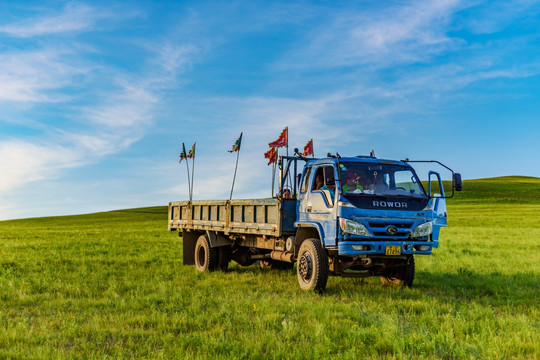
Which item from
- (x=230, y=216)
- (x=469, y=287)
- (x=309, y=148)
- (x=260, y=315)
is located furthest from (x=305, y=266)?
(x=309, y=148)

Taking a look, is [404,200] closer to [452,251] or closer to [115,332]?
[115,332]

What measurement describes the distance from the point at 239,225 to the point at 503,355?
793cm

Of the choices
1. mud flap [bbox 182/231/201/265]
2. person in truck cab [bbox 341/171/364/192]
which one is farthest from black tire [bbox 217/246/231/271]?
person in truck cab [bbox 341/171/364/192]

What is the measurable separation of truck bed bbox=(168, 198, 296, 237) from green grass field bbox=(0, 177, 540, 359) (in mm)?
1292

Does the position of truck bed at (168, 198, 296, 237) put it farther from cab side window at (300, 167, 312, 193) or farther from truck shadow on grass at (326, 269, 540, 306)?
truck shadow on grass at (326, 269, 540, 306)

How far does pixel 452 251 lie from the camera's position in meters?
19.8

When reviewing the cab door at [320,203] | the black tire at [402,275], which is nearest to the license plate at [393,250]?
the cab door at [320,203]

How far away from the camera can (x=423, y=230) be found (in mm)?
10414

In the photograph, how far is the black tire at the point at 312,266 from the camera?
33.3 feet

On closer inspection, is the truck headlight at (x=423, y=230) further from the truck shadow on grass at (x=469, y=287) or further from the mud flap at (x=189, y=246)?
the mud flap at (x=189, y=246)

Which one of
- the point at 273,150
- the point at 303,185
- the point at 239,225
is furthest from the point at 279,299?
the point at 273,150

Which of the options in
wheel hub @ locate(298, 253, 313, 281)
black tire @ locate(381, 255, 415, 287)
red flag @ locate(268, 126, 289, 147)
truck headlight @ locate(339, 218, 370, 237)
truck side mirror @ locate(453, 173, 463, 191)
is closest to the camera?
truck headlight @ locate(339, 218, 370, 237)

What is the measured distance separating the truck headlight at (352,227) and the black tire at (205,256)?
5.83 metres

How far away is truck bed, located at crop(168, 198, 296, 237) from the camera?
11.5 meters
